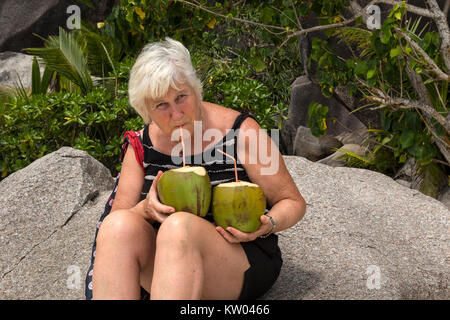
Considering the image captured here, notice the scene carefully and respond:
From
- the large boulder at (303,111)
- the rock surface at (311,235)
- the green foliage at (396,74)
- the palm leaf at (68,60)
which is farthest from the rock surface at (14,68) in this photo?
the green foliage at (396,74)

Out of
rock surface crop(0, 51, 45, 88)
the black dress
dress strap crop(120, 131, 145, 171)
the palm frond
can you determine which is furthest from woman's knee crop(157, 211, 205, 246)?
rock surface crop(0, 51, 45, 88)

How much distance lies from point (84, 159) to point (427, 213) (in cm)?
226

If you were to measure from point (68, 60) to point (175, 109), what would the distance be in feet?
11.4

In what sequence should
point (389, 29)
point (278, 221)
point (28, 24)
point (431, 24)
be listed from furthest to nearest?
1. point (28, 24)
2. point (431, 24)
3. point (389, 29)
4. point (278, 221)

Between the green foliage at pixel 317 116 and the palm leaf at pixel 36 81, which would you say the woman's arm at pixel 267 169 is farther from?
the palm leaf at pixel 36 81

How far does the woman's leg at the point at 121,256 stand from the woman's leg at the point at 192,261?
132 millimetres

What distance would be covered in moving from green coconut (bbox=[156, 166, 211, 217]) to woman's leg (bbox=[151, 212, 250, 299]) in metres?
0.06

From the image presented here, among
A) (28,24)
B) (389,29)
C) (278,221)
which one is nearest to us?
(278,221)

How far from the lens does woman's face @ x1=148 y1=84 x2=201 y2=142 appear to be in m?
2.33

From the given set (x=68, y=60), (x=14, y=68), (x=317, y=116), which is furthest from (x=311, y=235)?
(x=14, y=68)

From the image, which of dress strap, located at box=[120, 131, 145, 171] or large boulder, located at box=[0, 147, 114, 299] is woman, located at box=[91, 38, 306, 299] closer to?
dress strap, located at box=[120, 131, 145, 171]

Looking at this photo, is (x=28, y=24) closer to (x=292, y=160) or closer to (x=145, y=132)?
(x=292, y=160)

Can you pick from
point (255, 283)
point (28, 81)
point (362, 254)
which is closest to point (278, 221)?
point (255, 283)

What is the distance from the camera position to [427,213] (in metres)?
3.71
